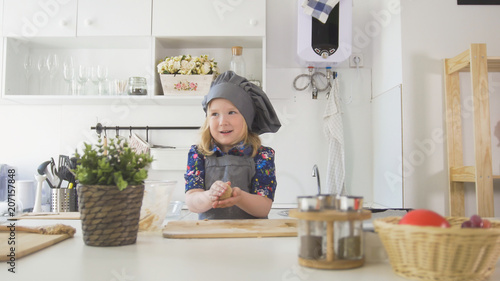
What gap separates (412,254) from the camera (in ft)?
1.75

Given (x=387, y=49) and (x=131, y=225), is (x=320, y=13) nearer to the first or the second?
(x=387, y=49)

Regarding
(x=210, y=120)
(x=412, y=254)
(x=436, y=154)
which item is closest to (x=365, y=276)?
(x=412, y=254)

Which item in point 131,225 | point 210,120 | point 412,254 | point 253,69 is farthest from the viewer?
point 253,69

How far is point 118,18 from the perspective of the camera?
2221mm

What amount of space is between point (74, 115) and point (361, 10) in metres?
1.77

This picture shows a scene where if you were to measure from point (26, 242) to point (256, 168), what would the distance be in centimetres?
86

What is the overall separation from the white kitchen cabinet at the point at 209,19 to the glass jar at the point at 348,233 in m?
1.75

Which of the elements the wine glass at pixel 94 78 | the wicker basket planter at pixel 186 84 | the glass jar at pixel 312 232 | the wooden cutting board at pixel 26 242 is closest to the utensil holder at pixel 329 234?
the glass jar at pixel 312 232

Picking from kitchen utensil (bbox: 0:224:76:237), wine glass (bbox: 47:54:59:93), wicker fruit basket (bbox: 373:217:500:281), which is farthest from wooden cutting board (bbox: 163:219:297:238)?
wine glass (bbox: 47:54:59:93)

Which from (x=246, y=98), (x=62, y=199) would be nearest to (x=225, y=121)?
(x=246, y=98)

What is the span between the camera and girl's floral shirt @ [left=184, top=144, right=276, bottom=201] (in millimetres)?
1453

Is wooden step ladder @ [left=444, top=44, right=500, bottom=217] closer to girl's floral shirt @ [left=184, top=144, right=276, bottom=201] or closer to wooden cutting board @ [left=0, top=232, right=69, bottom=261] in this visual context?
girl's floral shirt @ [left=184, top=144, right=276, bottom=201]

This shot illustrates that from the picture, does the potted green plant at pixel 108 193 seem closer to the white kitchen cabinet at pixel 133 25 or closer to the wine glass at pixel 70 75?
the white kitchen cabinet at pixel 133 25

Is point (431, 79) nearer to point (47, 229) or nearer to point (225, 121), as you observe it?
point (225, 121)
